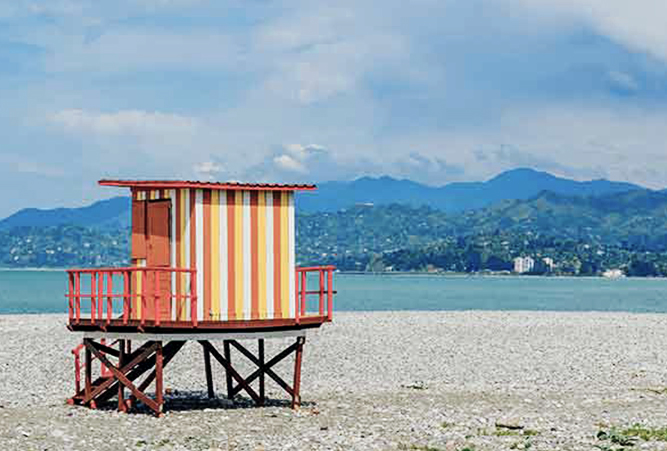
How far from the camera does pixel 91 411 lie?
23.1 meters

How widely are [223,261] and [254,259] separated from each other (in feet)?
2.35

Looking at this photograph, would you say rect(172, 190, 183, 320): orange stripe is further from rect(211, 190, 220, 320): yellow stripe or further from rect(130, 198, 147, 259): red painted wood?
rect(130, 198, 147, 259): red painted wood

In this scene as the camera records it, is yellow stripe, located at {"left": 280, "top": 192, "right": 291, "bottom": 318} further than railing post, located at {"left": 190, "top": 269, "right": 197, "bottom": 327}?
Yes

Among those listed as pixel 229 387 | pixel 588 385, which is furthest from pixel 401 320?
pixel 229 387

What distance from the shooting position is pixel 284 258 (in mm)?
23203

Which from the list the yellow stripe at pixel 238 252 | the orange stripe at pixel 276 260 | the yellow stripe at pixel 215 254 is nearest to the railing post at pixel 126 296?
the yellow stripe at pixel 215 254

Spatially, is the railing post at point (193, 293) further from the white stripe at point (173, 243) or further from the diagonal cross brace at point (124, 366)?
the diagonal cross brace at point (124, 366)

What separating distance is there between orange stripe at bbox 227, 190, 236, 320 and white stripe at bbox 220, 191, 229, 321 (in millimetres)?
62

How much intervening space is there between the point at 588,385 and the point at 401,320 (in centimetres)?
2678

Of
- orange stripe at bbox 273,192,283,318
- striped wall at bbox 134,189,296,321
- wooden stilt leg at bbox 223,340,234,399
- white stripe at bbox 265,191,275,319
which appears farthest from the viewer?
wooden stilt leg at bbox 223,340,234,399

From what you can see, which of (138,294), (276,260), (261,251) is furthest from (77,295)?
(276,260)

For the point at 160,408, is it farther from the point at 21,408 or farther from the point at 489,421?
the point at 489,421

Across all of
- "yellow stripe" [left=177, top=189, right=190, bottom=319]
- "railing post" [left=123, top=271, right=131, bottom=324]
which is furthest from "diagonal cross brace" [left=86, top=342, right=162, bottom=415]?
"yellow stripe" [left=177, top=189, right=190, bottom=319]

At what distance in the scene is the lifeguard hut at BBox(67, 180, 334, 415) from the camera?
872 inches
